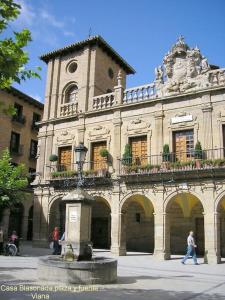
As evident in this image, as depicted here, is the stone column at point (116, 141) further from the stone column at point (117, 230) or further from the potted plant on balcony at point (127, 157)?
the stone column at point (117, 230)

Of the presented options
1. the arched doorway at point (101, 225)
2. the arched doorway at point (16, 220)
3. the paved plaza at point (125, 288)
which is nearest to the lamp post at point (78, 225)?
the paved plaza at point (125, 288)

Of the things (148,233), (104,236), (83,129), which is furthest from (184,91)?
(104,236)

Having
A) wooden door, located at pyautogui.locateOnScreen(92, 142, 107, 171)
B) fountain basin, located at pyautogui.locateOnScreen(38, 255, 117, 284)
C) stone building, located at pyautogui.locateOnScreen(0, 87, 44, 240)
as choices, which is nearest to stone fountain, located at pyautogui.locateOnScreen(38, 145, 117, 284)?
fountain basin, located at pyautogui.locateOnScreen(38, 255, 117, 284)

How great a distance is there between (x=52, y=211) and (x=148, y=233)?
6.62 meters

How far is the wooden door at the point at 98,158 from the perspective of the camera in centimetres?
2238

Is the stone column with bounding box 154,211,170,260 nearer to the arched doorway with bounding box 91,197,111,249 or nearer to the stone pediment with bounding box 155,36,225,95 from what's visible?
the arched doorway with bounding box 91,197,111,249

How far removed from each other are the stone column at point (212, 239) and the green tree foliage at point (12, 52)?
13199mm

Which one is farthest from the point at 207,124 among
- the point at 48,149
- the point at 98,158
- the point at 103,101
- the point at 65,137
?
the point at 48,149

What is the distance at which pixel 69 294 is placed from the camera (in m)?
8.03

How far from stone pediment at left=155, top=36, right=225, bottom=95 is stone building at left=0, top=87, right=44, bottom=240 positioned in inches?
599

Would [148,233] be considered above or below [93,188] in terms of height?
below

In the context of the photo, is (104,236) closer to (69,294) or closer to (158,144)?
(158,144)

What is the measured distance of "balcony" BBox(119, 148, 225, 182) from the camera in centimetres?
1791

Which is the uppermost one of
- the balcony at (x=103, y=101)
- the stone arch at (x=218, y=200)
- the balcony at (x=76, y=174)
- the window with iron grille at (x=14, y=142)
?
the balcony at (x=103, y=101)
